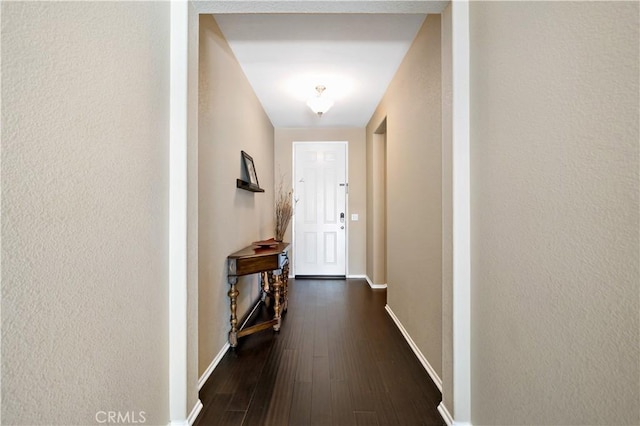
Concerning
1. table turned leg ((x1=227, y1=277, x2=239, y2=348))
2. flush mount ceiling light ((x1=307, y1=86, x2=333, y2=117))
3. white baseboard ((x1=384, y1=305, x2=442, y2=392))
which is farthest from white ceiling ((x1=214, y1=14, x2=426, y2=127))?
white baseboard ((x1=384, y1=305, x2=442, y2=392))

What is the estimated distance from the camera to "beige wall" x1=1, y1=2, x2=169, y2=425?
0.65 meters

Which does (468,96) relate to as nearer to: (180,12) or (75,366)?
(180,12)

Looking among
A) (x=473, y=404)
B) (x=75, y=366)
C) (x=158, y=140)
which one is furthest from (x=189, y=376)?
(x=473, y=404)

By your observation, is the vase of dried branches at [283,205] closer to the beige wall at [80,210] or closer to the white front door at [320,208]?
the white front door at [320,208]

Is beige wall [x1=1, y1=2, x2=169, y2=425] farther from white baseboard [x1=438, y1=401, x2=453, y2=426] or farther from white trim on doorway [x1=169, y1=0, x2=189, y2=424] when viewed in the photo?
white baseboard [x1=438, y1=401, x2=453, y2=426]

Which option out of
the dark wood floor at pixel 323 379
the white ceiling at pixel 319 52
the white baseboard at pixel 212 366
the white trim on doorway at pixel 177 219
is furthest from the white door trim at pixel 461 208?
the white baseboard at pixel 212 366

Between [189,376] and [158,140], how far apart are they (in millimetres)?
1145

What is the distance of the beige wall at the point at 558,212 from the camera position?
0.68 m

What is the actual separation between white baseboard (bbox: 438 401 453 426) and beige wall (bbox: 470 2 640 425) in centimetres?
19

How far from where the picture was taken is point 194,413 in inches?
56.9

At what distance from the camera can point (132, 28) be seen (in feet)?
3.48

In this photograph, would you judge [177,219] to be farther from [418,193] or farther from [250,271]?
[418,193]

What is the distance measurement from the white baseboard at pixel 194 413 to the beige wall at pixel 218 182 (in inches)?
10.8

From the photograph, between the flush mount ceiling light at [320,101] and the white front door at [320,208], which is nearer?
the flush mount ceiling light at [320,101]
